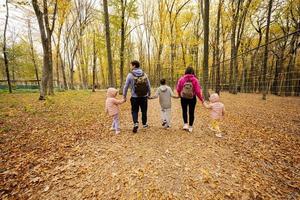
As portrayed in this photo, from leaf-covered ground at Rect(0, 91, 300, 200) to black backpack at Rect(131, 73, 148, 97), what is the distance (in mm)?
1318

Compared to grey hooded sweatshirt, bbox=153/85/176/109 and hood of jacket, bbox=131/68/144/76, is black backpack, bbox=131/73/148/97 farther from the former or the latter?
grey hooded sweatshirt, bbox=153/85/176/109

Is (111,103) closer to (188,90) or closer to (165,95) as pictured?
(165,95)

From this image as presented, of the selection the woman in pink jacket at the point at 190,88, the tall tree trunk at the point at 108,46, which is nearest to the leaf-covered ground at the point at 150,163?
the woman in pink jacket at the point at 190,88

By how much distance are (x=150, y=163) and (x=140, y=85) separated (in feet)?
7.24

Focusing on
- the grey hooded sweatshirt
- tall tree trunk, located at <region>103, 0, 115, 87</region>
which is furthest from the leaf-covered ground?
tall tree trunk, located at <region>103, 0, 115, 87</region>

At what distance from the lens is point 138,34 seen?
31.7 metres

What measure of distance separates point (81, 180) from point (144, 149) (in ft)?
5.12

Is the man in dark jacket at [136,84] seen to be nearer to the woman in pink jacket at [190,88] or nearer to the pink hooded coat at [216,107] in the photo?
the woman in pink jacket at [190,88]

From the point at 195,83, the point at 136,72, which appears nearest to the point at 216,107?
the point at 195,83

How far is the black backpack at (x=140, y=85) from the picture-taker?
14.8 feet

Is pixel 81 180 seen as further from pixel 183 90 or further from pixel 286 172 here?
pixel 286 172

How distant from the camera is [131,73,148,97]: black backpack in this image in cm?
452

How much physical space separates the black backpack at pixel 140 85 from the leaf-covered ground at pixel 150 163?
132 cm

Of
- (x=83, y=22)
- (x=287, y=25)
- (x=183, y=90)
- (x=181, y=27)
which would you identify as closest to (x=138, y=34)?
(x=83, y=22)
